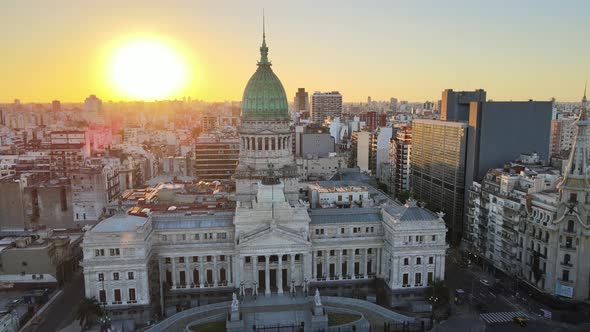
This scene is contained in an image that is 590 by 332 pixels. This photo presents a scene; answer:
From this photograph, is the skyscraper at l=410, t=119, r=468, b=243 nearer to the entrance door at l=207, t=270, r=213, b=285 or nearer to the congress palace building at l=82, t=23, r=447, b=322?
the congress palace building at l=82, t=23, r=447, b=322

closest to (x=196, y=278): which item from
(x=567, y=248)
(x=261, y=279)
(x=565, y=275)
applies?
(x=261, y=279)

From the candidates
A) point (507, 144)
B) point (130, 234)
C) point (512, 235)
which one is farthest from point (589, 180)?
point (130, 234)

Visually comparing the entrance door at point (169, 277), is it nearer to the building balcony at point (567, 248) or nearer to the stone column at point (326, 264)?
the stone column at point (326, 264)

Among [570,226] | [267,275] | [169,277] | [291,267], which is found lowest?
[169,277]

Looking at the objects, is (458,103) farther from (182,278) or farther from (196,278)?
(182,278)

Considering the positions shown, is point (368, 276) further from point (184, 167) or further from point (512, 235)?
point (184, 167)

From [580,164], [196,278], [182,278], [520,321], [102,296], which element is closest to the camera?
[520,321]

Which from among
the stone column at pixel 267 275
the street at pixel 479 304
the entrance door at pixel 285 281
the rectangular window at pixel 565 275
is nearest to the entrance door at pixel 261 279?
the stone column at pixel 267 275
